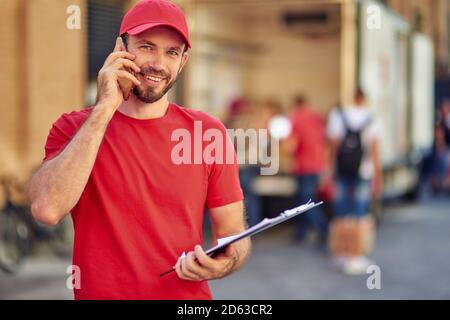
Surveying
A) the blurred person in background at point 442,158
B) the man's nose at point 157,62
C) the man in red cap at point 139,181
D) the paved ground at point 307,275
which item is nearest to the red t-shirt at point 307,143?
the paved ground at point 307,275

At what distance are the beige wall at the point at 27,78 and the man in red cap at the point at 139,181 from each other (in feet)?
29.2

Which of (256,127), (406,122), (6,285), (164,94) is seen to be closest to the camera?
(164,94)

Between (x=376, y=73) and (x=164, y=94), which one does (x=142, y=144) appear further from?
(x=376, y=73)

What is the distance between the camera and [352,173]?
9.55 metres

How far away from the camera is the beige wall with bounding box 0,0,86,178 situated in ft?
37.3

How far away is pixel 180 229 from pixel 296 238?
9390mm

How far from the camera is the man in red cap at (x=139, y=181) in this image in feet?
8.17

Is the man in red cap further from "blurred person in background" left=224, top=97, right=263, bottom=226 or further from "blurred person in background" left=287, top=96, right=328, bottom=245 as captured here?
"blurred person in background" left=287, top=96, right=328, bottom=245

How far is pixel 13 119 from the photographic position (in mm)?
11461

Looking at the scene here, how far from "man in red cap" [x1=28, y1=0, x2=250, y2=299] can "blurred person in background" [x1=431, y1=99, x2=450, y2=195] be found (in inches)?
691

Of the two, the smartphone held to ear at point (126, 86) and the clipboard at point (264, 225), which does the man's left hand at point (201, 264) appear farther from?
the smartphone held to ear at point (126, 86)

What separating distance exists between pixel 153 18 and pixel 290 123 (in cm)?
930

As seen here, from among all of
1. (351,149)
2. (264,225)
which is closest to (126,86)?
(264,225)
